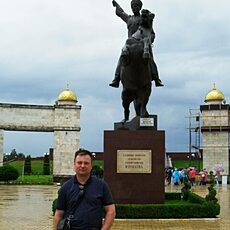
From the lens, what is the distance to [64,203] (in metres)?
4.66

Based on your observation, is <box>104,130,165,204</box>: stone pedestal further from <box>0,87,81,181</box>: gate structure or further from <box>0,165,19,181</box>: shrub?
<box>0,87,81,181</box>: gate structure

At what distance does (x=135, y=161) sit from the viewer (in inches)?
515

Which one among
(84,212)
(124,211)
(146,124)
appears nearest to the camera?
(84,212)

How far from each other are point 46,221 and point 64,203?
8.32 meters

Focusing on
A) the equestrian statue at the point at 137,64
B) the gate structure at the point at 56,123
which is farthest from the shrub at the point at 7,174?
the equestrian statue at the point at 137,64

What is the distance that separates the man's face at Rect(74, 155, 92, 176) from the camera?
4.64 meters

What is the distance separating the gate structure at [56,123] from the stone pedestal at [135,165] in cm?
2831

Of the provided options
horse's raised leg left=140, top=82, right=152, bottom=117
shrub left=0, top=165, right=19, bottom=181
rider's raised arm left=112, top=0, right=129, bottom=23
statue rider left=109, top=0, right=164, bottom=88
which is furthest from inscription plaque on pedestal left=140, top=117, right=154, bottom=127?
shrub left=0, top=165, right=19, bottom=181

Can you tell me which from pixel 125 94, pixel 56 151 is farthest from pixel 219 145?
pixel 125 94

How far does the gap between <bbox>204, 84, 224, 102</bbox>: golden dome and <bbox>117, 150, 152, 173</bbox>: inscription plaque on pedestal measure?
32194 millimetres

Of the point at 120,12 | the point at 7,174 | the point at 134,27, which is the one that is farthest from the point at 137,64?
the point at 7,174

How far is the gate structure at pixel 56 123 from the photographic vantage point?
41.2 meters

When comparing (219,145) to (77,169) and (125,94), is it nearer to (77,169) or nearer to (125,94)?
(125,94)

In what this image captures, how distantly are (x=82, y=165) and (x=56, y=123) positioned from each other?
3744cm
